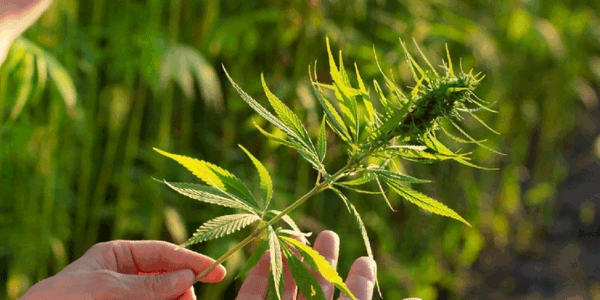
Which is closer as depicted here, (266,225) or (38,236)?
(266,225)

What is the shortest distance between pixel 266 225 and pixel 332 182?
0.17ft

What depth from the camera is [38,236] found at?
1.24 metres

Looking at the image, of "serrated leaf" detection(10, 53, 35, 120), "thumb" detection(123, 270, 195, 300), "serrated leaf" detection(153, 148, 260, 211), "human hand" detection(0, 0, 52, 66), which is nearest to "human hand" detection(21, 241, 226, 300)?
"thumb" detection(123, 270, 195, 300)

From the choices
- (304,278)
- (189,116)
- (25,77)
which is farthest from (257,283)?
(189,116)

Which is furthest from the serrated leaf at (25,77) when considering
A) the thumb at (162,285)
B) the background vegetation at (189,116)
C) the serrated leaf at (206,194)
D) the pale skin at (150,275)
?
the serrated leaf at (206,194)

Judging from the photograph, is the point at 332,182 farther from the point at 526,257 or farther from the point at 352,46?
the point at 526,257

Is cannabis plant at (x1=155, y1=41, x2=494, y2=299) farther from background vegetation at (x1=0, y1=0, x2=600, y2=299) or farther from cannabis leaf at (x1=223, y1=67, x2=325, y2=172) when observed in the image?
background vegetation at (x1=0, y1=0, x2=600, y2=299)

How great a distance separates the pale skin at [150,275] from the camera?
603 mm

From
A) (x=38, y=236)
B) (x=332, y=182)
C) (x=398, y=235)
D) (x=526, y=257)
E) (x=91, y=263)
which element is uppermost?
(x=332, y=182)

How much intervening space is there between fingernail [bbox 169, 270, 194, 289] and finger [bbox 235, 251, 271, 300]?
0.23ft

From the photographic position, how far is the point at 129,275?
620 millimetres

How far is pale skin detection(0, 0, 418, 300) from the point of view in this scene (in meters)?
0.60

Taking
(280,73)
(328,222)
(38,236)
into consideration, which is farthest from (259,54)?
(38,236)

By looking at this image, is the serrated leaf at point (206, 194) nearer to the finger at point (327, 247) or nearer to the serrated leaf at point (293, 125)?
the serrated leaf at point (293, 125)
